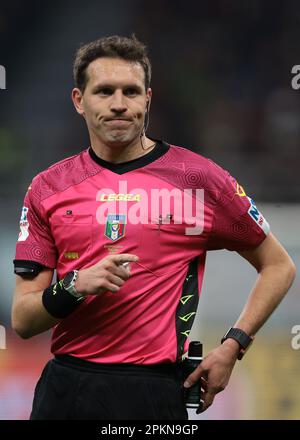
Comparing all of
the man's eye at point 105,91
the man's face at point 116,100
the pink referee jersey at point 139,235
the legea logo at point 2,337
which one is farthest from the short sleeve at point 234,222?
the legea logo at point 2,337

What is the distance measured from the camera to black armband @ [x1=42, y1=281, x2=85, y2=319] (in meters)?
2.56

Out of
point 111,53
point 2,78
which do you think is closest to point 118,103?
point 111,53

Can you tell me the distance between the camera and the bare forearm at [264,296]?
2727 mm

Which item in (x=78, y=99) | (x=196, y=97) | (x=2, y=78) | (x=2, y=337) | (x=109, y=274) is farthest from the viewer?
(x=196, y=97)

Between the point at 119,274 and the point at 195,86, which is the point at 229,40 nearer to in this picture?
the point at 195,86

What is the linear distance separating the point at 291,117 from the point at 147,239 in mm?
4680

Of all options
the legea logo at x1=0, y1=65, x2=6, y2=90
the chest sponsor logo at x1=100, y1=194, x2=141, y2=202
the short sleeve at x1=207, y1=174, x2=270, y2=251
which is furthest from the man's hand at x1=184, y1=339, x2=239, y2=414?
the legea logo at x1=0, y1=65, x2=6, y2=90

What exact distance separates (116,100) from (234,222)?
545mm

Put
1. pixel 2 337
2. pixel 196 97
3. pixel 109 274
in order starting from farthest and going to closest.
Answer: pixel 196 97 < pixel 2 337 < pixel 109 274

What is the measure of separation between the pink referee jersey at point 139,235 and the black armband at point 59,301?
8cm

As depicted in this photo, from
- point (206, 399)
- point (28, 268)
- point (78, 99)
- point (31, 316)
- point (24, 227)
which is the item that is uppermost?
point (78, 99)

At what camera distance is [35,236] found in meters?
2.78

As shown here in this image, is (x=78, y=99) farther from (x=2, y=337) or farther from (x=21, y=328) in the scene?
(x=2, y=337)

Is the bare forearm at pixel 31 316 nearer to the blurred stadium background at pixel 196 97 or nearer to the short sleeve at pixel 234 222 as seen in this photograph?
the short sleeve at pixel 234 222
